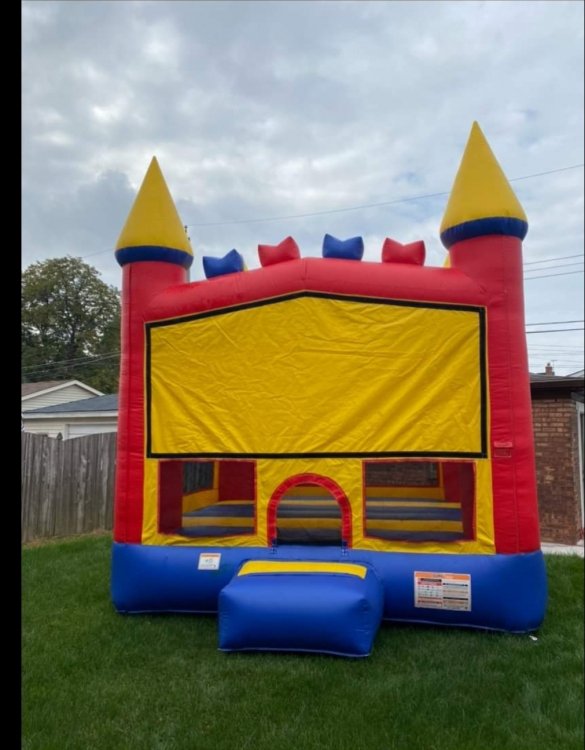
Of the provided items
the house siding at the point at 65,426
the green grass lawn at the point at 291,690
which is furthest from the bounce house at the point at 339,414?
the house siding at the point at 65,426

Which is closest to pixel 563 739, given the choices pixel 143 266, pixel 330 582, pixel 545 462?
pixel 330 582

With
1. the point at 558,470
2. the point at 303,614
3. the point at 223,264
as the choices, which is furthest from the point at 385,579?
the point at 558,470

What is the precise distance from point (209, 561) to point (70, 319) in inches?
138

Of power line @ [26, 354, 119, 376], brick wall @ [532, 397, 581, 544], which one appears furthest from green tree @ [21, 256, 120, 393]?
brick wall @ [532, 397, 581, 544]

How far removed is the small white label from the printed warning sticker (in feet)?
5.20

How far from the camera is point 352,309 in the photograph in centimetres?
495

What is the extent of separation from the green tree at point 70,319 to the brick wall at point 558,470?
7846mm

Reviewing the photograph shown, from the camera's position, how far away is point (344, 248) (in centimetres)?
518

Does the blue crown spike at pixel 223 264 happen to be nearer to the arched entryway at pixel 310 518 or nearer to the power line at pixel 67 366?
the arched entryway at pixel 310 518

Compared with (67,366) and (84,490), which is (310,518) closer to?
(84,490)

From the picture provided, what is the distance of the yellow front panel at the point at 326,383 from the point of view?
15.7 feet

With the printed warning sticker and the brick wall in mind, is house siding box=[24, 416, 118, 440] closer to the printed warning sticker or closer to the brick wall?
the printed warning sticker

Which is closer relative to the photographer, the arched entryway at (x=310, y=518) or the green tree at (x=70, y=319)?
the green tree at (x=70, y=319)

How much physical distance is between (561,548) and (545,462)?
4.29ft
